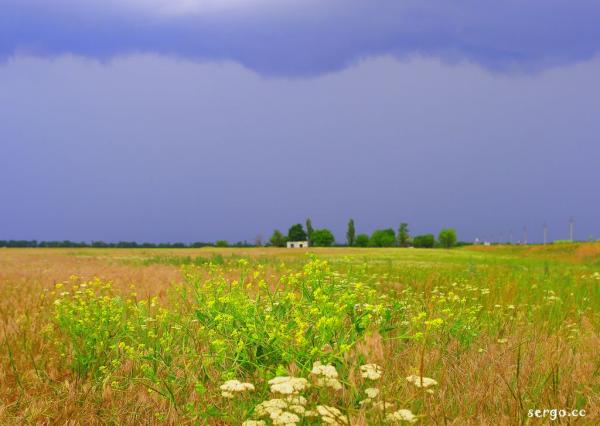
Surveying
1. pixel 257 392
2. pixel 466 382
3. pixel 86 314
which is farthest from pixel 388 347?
pixel 86 314

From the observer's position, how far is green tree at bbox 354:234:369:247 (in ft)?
382

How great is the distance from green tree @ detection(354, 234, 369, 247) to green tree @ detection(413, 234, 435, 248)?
11.2 metres

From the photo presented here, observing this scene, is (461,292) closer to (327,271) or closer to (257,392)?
(327,271)

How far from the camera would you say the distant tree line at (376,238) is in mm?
111812

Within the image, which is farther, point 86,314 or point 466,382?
point 86,314

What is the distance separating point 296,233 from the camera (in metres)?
113

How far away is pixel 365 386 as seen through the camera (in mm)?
3422

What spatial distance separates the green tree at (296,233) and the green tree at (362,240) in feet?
38.2

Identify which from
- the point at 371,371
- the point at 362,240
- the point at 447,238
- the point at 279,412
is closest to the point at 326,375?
the point at 371,371

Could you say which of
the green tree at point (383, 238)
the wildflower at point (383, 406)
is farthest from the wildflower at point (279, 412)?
the green tree at point (383, 238)

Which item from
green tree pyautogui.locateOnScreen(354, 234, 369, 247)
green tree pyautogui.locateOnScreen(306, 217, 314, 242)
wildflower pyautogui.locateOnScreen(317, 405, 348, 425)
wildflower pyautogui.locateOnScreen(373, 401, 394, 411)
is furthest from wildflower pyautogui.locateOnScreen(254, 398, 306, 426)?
green tree pyautogui.locateOnScreen(354, 234, 369, 247)

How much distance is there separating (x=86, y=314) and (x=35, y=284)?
4370 mm

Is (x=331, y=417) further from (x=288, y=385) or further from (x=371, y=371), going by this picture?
(x=371, y=371)

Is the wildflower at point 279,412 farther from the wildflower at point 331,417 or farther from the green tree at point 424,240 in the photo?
the green tree at point 424,240
